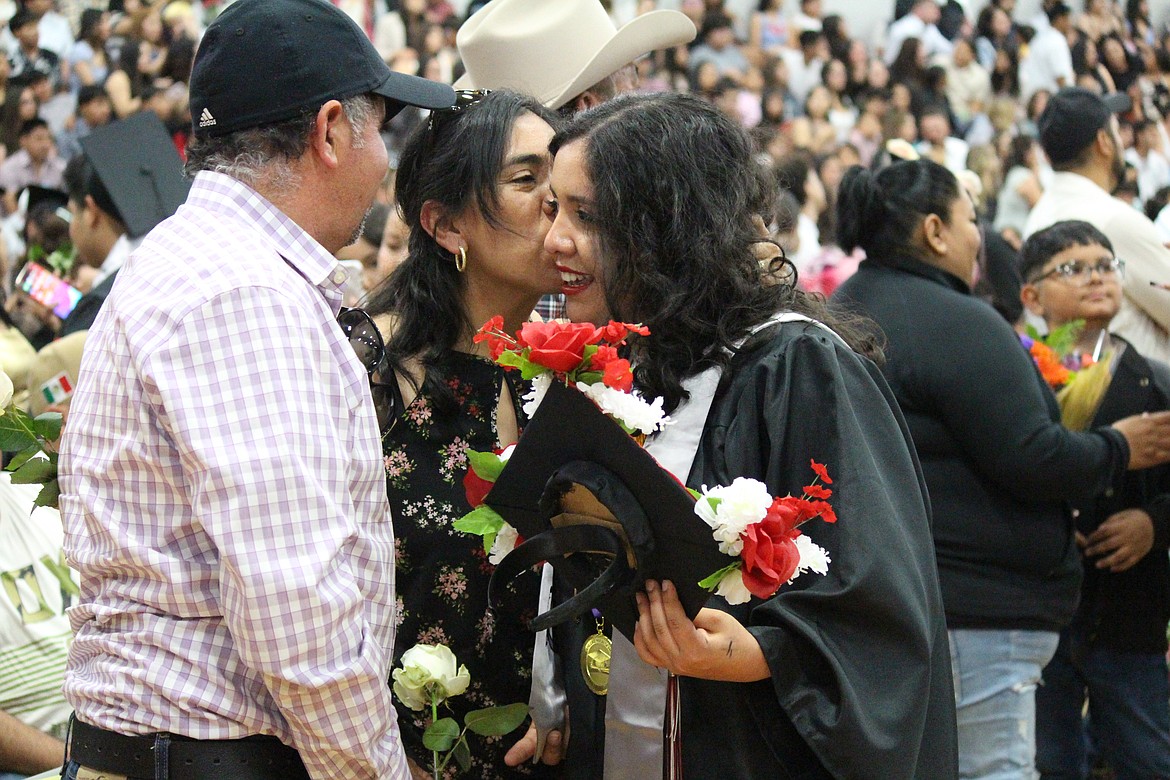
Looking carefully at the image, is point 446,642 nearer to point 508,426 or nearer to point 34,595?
point 508,426

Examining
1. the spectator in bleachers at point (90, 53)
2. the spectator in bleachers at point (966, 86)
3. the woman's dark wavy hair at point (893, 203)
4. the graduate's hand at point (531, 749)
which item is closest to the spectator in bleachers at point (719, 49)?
the spectator in bleachers at point (966, 86)

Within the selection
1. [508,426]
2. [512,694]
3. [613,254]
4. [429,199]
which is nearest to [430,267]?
[429,199]

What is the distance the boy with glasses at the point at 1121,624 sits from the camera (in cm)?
388

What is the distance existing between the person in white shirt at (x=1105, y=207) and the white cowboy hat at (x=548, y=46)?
2087mm

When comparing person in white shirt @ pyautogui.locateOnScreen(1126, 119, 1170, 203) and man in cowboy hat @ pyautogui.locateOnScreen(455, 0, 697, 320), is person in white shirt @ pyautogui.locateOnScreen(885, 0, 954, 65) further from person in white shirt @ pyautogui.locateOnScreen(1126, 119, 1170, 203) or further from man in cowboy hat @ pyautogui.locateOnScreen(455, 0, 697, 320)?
man in cowboy hat @ pyautogui.locateOnScreen(455, 0, 697, 320)

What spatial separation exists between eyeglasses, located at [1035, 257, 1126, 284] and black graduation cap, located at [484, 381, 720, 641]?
2.92 metres

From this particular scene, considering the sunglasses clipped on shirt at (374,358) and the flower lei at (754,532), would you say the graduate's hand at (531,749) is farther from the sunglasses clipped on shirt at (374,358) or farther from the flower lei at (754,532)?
the flower lei at (754,532)

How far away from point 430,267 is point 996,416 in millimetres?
1496

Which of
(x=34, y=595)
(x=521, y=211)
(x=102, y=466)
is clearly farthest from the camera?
(x=34, y=595)

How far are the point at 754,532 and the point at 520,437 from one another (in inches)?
17.7

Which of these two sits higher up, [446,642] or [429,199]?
[429,199]

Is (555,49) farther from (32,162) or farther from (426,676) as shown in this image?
(32,162)

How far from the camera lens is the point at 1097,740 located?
472cm

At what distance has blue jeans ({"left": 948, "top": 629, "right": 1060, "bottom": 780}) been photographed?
3.27m
